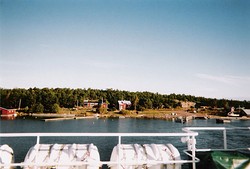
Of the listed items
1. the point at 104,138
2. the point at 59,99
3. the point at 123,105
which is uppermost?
the point at 59,99

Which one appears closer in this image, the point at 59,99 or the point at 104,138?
the point at 104,138

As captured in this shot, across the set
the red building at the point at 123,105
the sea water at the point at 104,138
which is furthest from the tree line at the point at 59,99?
the sea water at the point at 104,138

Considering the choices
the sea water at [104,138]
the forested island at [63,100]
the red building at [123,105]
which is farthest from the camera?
the red building at [123,105]

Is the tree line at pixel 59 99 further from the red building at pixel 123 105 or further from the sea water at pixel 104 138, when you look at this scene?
the sea water at pixel 104 138

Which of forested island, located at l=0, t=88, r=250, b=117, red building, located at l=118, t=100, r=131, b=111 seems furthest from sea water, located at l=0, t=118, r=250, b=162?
red building, located at l=118, t=100, r=131, b=111

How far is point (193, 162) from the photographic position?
16.0 ft

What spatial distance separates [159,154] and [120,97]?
18488cm

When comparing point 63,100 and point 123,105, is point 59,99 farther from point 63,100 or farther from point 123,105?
point 123,105

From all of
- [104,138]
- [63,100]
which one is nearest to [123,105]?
[63,100]

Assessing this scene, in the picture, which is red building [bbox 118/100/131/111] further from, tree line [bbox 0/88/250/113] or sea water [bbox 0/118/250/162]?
sea water [bbox 0/118/250/162]

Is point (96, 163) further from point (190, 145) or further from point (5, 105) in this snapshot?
point (5, 105)

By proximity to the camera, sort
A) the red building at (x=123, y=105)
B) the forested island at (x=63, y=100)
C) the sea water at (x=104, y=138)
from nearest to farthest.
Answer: the sea water at (x=104, y=138), the forested island at (x=63, y=100), the red building at (x=123, y=105)

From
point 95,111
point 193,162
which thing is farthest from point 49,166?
point 95,111

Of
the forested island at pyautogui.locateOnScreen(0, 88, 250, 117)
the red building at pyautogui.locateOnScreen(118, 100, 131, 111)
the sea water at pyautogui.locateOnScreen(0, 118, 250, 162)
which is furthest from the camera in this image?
the red building at pyautogui.locateOnScreen(118, 100, 131, 111)
